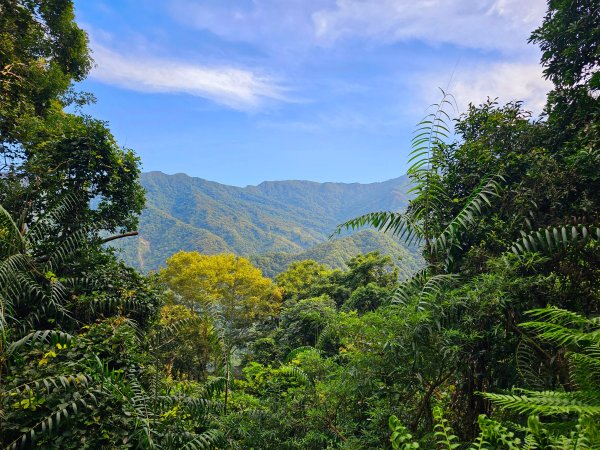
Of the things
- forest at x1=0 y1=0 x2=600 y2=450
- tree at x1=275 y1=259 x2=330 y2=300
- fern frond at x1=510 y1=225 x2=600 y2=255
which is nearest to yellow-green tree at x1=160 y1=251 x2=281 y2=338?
tree at x1=275 y1=259 x2=330 y2=300

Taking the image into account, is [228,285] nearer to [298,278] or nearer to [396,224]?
[298,278]

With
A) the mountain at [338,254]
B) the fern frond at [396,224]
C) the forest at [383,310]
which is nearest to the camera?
the forest at [383,310]

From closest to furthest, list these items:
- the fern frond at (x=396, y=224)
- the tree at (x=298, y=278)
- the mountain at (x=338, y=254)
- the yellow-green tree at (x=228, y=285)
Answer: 1. the fern frond at (x=396, y=224)
2. the yellow-green tree at (x=228, y=285)
3. the tree at (x=298, y=278)
4. the mountain at (x=338, y=254)

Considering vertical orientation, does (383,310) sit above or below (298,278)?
above

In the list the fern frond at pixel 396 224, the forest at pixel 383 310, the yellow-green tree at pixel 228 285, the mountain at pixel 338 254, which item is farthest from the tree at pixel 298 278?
the mountain at pixel 338 254

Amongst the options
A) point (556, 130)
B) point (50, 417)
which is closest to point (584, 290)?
point (556, 130)

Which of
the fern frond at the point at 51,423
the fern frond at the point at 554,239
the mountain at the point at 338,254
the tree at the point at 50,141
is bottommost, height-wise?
the mountain at the point at 338,254

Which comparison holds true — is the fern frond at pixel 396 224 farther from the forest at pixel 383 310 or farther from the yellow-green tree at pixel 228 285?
the yellow-green tree at pixel 228 285

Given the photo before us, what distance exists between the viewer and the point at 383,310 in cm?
311

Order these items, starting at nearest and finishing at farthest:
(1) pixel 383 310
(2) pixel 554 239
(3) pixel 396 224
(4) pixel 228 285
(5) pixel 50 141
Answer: (2) pixel 554 239 < (1) pixel 383 310 < (3) pixel 396 224 < (5) pixel 50 141 < (4) pixel 228 285

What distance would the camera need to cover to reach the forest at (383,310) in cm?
263

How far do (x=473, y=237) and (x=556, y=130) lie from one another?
6.56 ft

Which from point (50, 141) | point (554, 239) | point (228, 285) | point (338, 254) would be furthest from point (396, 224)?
point (338, 254)

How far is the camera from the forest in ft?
8.63
